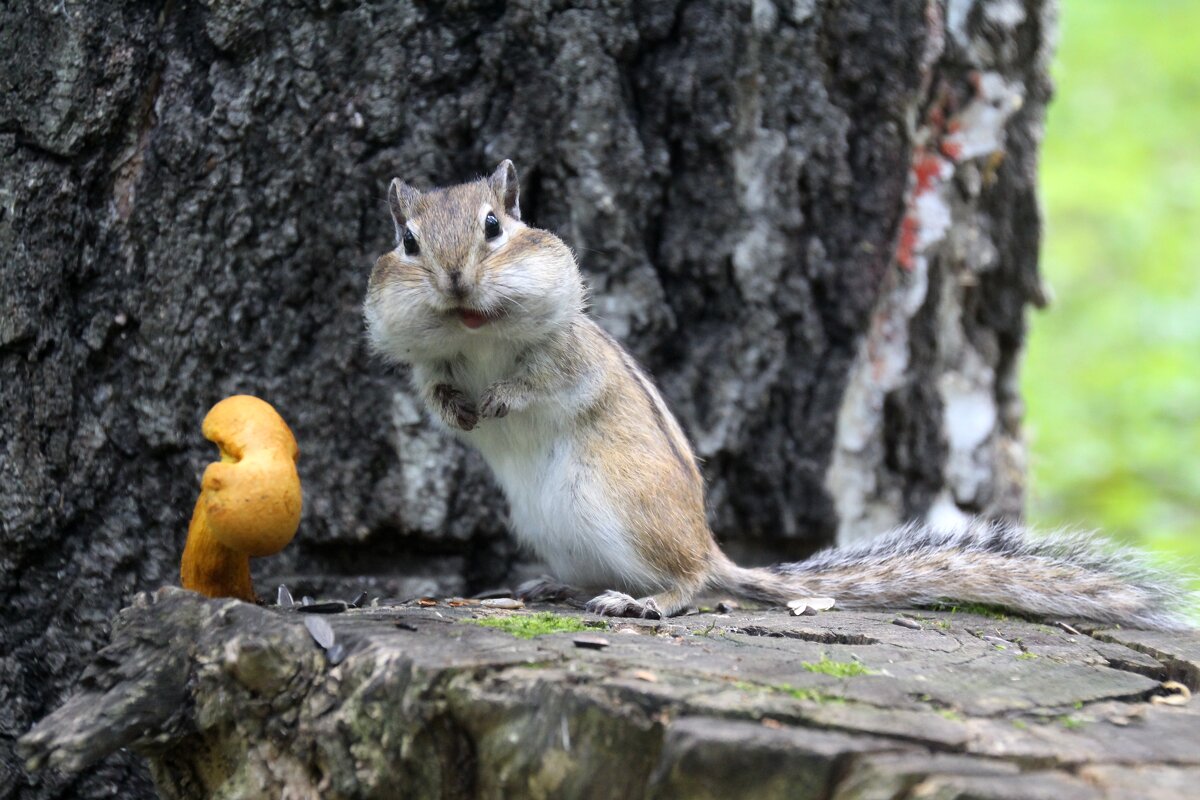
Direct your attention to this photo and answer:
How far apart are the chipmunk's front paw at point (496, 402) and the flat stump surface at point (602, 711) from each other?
1.95ft

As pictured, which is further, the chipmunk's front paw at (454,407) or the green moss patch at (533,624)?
the chipmunk's front paw at (454,407)

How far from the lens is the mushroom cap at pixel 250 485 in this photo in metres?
2.07

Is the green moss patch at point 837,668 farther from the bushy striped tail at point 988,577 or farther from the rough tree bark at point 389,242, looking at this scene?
the rough tree bark at point 389,242

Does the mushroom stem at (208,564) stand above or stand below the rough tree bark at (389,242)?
below

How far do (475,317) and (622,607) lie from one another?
0.69m

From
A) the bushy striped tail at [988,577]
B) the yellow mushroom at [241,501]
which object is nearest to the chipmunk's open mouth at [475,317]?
the yellow mushroom at [241,501]

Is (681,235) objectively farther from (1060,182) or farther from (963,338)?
(1060,182)

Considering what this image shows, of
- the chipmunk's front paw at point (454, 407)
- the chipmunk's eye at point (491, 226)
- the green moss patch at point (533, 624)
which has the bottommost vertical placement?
the green moss patch at point (533, 624)

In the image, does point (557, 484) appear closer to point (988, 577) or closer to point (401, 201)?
point (401, 201)

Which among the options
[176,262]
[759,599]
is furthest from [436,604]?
[176,262]

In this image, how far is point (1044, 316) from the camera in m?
6.91

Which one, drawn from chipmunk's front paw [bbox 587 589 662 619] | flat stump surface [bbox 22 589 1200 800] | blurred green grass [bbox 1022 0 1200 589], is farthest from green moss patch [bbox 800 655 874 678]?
blurred green grass [bbox 1022 0 1200 589]

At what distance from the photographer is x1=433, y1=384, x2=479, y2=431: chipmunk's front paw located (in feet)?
9.15

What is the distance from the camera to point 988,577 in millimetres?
2783
